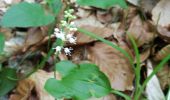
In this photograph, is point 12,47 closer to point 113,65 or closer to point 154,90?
point 113,65

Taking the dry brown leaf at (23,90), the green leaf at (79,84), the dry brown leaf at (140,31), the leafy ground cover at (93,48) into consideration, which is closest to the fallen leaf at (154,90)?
the leafy ground cover at (93,48)

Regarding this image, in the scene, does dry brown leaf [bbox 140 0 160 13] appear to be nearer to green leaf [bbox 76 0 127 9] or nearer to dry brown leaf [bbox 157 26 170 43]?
dry brown leaf [bbox 157 26 170 43]

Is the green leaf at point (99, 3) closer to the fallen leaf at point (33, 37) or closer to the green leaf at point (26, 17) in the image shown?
the green leaf at point (26, 17)

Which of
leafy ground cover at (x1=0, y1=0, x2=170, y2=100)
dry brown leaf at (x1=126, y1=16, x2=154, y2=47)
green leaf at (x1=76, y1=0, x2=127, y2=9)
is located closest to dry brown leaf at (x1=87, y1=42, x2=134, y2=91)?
leafy ground cover at (x1=0, y1=0, x2=170, y2=100)

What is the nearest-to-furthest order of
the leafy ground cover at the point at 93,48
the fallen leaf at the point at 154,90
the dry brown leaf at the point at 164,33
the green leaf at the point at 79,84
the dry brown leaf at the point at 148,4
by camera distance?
the green leaf at the point at 79,84, the leafy ground cover at the point at 93,48, the fallen leaf at the point at 154,90, the dry brown leaf at the point at 164,33, the dry brown leaf at the point at 148,4

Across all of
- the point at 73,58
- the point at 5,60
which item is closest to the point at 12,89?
the point at 5,60
